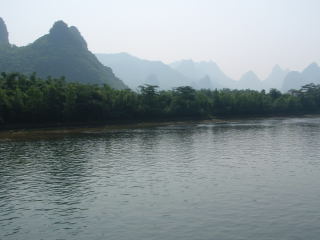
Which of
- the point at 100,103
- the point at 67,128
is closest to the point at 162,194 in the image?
the point at 67,128

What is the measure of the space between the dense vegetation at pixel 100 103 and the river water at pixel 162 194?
158 ft

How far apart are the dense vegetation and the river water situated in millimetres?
48286

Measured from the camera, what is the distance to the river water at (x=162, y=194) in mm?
20969

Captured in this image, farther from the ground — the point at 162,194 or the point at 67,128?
the point at 67,128

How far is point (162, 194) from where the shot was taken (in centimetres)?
2884

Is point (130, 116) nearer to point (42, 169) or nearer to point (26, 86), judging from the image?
point (26, 86)

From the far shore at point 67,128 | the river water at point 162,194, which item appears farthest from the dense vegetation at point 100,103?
the river water at point 162,194

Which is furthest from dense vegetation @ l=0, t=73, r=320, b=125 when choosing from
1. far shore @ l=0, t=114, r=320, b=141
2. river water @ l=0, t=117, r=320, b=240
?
river water @ l=0, t=117, r=320, b=240

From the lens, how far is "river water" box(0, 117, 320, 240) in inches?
826

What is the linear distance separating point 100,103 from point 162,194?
276 ft

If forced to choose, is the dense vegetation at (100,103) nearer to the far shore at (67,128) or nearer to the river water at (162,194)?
the far shore at (67,128)

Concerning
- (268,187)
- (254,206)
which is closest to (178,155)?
(268,187)

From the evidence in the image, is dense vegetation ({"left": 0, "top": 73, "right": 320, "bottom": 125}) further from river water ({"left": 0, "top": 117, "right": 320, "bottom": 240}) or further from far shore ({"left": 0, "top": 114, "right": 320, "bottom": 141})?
river water ({"left": 0, "top": 117, "right": 320, "bottom": 240})

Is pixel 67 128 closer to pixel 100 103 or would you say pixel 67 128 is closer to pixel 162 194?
pixel 100 103
